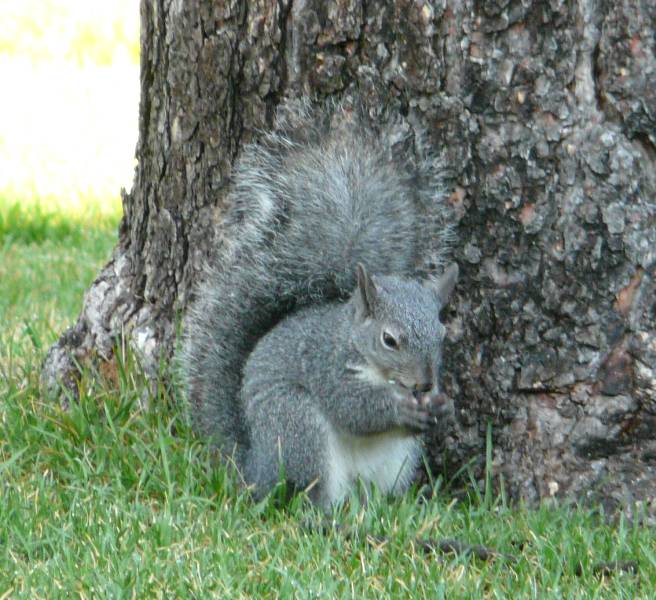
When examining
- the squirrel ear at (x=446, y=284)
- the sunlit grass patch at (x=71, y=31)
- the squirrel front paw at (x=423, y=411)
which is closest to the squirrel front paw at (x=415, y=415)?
the squirrel front paw at (x=423, y=411)

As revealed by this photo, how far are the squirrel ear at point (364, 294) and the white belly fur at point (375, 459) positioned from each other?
0.29 meters

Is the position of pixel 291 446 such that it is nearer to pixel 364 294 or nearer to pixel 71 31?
pixel 364 294

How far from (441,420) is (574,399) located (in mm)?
340

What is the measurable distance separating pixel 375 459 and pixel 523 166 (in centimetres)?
75

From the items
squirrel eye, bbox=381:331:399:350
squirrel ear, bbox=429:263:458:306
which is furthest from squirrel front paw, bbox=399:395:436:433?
squirrel ear, bbox=429:263:458:306

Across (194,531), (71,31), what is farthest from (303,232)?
(71,31)

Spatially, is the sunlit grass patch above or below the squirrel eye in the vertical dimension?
below

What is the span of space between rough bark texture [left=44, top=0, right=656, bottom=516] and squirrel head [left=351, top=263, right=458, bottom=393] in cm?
21

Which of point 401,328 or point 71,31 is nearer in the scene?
point 401,328

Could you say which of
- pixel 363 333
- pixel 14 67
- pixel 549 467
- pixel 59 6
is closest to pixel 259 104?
pixel 363 333

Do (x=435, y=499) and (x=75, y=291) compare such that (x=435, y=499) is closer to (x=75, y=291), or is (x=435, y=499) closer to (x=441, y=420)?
(x=441, y=420)

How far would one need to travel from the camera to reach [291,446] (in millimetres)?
2846

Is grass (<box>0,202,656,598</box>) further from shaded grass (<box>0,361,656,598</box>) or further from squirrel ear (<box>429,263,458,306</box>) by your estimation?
squirrel ear (<box>429,263,458,306</box>)

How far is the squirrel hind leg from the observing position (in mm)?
2838
